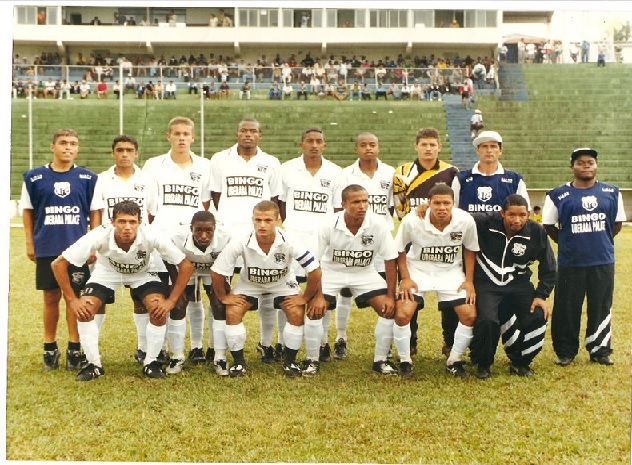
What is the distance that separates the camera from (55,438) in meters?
4.34

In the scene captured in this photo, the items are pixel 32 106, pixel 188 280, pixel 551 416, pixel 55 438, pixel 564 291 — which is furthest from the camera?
pixel 32 106

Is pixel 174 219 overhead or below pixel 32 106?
below

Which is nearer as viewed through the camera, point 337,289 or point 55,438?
point 55,438

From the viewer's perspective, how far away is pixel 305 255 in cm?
557

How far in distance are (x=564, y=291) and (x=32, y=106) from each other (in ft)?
52.6

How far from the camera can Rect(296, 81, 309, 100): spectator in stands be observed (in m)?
21.3

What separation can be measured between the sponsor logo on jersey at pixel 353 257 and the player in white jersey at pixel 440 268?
0.87ft

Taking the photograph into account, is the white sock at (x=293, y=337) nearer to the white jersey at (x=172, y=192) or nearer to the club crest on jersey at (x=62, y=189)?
the white jersey at (x=172, y=192)

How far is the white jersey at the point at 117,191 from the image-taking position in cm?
597

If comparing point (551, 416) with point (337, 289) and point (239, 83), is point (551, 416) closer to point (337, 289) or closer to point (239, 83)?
point (337, 289)

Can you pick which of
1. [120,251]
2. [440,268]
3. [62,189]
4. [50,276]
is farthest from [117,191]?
[440,268]

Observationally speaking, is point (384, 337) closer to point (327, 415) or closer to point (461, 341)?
point (461, 341)

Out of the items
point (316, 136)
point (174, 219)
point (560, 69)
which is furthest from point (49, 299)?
point (560, 69)

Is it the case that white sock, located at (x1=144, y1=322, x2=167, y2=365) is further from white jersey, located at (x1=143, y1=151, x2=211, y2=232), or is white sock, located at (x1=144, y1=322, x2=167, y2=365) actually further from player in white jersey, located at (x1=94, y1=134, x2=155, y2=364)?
white jersey, located at (x1=143, y1=151, x2=211, y2=232)
